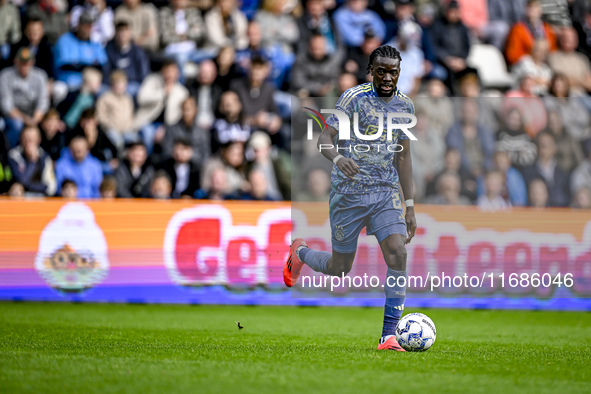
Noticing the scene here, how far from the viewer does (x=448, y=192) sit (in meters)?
12.4

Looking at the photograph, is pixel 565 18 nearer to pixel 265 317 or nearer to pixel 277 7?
pixel 277 7

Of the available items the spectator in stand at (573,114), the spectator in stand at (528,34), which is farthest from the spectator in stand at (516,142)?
the spectator in stand at (528,34)

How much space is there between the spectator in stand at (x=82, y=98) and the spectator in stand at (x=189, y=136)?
1457mm

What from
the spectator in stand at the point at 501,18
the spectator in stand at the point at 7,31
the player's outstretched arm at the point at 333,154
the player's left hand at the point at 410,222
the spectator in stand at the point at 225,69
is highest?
the spectator in stand at the point at 501,18

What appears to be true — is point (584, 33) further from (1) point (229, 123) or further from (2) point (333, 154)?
(2) point (333, 154)

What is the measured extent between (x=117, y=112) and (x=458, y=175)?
5879 millimetres

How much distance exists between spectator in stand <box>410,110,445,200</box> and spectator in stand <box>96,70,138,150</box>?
4.89m

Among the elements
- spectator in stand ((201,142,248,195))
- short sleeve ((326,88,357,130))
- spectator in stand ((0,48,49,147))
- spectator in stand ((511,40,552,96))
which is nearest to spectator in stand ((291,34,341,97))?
spectator in stand ((201,142,248,195))

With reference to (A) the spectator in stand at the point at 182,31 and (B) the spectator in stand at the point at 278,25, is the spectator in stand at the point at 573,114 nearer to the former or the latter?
(B) the spectator in stand at the point at 278,25

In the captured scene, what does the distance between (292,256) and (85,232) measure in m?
4.63

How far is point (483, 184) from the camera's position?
41.2ft

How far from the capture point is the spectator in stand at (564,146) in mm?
12695

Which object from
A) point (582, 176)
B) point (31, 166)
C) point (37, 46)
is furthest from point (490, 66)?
point (31, 166)

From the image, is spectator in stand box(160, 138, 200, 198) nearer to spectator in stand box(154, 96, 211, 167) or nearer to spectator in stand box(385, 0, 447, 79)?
spectator in stand box(154, 96, 211, 167)
